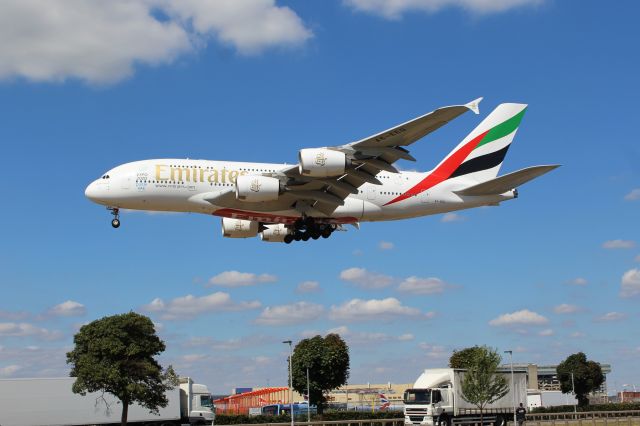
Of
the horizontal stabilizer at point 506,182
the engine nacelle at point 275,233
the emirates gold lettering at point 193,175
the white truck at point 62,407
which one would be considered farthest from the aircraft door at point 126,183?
the horizontal stabilizer at point 506,182

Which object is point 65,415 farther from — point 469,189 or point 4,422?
point 469,189

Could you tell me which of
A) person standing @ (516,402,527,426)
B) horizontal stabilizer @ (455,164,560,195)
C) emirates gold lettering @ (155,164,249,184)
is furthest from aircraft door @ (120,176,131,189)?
person standing @ (516,402,527,426)

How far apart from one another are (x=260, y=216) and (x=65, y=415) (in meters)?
19.6

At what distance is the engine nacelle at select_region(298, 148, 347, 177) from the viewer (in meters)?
43.5

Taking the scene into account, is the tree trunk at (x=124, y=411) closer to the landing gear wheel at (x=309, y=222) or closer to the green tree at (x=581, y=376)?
the landing gear wheel at (x=309, y=222)

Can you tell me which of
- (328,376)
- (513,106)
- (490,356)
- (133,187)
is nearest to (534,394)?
(328,376)

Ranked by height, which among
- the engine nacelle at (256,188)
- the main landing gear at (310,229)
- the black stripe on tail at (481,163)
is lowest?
the main landing gear at (310,229)

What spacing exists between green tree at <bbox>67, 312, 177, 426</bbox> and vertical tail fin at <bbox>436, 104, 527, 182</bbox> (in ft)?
82.0

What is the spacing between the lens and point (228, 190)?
45.9 metres

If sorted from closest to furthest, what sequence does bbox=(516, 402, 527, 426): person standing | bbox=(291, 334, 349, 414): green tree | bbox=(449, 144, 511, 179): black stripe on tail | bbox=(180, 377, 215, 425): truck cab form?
bbox=(516, 402, 527, 426): person standing → bbox=(449, 144, 511, 179): black stripe on tail → bbox=(180, 377, 215, 425): truck cab → bbox=(291, 334, 349, 414): green tree

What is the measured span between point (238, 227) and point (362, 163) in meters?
11.9

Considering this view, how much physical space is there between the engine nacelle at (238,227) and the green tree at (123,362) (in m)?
10.2

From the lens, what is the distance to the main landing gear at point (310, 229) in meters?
50.4

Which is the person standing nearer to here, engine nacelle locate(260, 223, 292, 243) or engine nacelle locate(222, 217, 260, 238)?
engine nacelle locate(260, 223, 292, 243)
